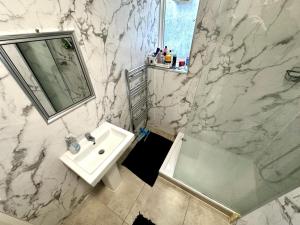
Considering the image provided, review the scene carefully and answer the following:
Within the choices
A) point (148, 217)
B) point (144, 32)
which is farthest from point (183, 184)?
point (144, 32)

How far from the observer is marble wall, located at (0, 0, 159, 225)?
66 centimetres

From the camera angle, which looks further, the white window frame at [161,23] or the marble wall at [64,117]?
the white window frame at [161,23]

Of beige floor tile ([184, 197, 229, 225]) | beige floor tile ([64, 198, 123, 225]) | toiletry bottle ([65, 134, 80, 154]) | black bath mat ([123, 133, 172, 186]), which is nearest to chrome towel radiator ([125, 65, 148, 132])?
black bath mat ([123, 133, 172, 186])

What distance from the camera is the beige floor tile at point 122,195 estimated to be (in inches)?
54.0

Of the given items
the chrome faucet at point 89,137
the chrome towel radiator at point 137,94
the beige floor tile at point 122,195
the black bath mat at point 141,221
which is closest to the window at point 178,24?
the chrome towel radiator at point 137,94

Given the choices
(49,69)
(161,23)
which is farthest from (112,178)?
(161,23)

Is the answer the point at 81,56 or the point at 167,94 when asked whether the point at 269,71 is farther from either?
the point at 81,56

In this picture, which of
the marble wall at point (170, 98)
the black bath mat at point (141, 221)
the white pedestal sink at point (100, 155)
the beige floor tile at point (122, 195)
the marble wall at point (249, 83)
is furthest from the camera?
the marble wall at point (170, 98)

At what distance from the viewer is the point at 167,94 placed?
5.99ft

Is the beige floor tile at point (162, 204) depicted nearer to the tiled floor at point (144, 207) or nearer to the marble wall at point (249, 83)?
the tiled floor at point (144, 207)

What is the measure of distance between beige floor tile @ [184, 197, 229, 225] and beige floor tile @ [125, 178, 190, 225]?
0.06 m

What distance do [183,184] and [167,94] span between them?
3.71 ft

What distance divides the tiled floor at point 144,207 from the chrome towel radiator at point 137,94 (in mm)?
819

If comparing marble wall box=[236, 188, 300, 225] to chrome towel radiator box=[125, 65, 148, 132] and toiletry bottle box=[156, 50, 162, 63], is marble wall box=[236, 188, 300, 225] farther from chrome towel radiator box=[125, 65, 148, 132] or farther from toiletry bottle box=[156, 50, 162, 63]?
toiletry bottle box=[156, 50, 162, 63]
